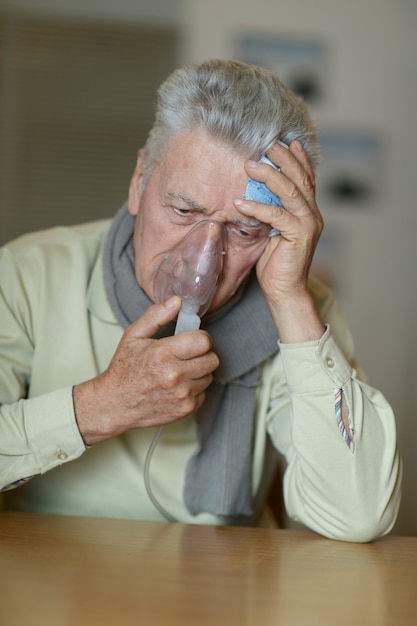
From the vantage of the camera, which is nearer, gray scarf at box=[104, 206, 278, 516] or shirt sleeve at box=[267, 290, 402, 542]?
shirt sleeve at box=[267, 290, 402, 542]

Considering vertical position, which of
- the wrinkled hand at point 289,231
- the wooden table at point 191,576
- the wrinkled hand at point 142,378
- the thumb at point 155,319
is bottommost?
the wooden table at point 191,576

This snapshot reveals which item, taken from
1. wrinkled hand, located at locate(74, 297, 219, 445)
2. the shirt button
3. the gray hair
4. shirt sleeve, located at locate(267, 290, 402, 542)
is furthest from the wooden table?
the gray hair

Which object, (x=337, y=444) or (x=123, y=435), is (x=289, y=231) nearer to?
(x=337, y=444)

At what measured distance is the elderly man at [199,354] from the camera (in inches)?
50.4

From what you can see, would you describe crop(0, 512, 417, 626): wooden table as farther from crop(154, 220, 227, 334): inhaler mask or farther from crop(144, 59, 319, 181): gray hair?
crop(144, 59, 319, 181): gray hair

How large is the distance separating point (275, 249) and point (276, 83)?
0.96ft

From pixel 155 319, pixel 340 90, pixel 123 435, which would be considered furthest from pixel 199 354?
pixel 340 90

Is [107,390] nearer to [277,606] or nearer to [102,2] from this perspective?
[277,606]

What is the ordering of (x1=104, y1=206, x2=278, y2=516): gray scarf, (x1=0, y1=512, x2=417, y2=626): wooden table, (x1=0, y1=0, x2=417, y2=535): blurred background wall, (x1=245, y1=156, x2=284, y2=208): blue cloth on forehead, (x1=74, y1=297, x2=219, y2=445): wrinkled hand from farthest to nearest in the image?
(x1=0, y1=0, x2=417, y2=535): blurred background wall
(x1=104, y1=206, x2=278, y2=516): gray scarf
(x1=245, y1=156, x2=284, y2=208): blue cloth on forehead
(x1=74, y1=297, x2=219, y2=445): wrinkled hand
(x1=0, y1=512, x2=417, y2=626): wooden table

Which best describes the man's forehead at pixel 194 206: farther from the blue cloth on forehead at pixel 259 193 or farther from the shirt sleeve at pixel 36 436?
the shirt sleeve at pixel 36 436

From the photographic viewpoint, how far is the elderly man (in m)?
1.28

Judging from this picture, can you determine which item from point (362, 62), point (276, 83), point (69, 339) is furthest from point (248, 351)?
point (362, 62)

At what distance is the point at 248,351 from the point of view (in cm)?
156

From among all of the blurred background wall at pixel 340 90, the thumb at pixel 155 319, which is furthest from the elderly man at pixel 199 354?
the blurred background wall at pixel 340 90
